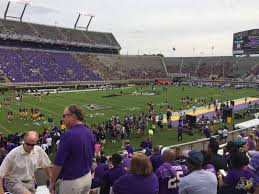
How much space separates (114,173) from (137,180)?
89.7 inches

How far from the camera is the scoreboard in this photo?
86.5m

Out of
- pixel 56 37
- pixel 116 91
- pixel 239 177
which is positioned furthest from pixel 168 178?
pixel 56 37

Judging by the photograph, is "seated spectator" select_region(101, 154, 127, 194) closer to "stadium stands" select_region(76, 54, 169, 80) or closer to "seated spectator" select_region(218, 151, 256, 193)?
"seated spectator" select_region(218, 151, 256, 193)

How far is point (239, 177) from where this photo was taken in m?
5.16

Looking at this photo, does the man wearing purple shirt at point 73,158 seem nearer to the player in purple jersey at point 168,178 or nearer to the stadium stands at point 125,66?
the player in purple jersey at point 168,178

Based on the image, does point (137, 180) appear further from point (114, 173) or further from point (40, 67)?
point (40, 67)

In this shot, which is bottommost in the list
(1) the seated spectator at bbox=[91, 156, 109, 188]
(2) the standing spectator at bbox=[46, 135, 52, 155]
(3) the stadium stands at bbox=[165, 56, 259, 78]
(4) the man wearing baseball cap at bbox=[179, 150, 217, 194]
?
(2) the standing spectator at bbox=[46, 135, 52, 155]

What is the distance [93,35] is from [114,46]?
6609 mm

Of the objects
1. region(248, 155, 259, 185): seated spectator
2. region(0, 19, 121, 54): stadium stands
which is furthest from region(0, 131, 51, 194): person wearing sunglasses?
region(0, 19, 121, 54): stadium stands

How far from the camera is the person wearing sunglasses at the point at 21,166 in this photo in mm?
4867

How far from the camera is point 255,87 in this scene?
71688 mm

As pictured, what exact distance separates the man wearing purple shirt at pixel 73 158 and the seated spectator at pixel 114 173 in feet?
6.83

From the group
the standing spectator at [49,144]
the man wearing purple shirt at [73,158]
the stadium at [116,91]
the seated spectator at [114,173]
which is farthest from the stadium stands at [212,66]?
the man wearing purple shirt at [73,158]

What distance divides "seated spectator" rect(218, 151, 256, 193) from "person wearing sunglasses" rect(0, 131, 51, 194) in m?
2.62
